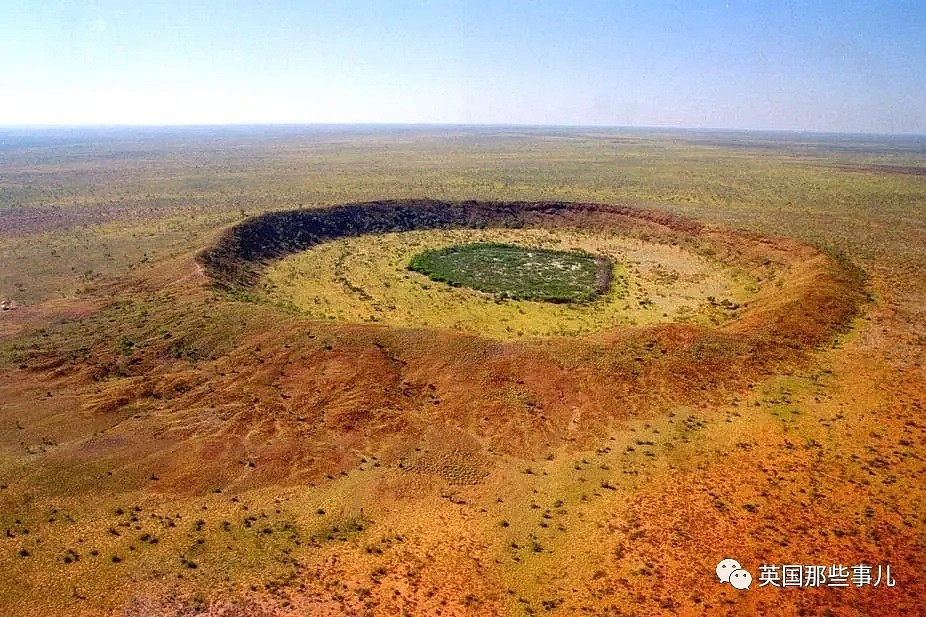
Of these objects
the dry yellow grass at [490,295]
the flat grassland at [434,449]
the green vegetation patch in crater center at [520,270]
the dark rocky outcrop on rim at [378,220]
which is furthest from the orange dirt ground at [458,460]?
the dark rocky outcrop on rim at [378,220]

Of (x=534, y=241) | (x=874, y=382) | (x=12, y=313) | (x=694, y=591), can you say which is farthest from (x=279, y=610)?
(x=534, y=241)

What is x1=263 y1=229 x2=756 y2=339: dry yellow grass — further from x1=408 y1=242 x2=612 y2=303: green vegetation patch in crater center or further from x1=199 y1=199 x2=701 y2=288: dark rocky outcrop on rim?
x1=199 y1=199 x2=701 y2=288: dark rocky outcrop on rim

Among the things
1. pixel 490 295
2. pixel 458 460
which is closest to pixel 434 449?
pixel 458 460

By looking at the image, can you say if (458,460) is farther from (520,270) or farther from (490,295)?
(520,270)

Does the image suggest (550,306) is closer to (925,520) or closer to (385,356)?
(385,356)

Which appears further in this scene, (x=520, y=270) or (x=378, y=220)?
(x=378, y=220)

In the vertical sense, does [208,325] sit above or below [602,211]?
below
